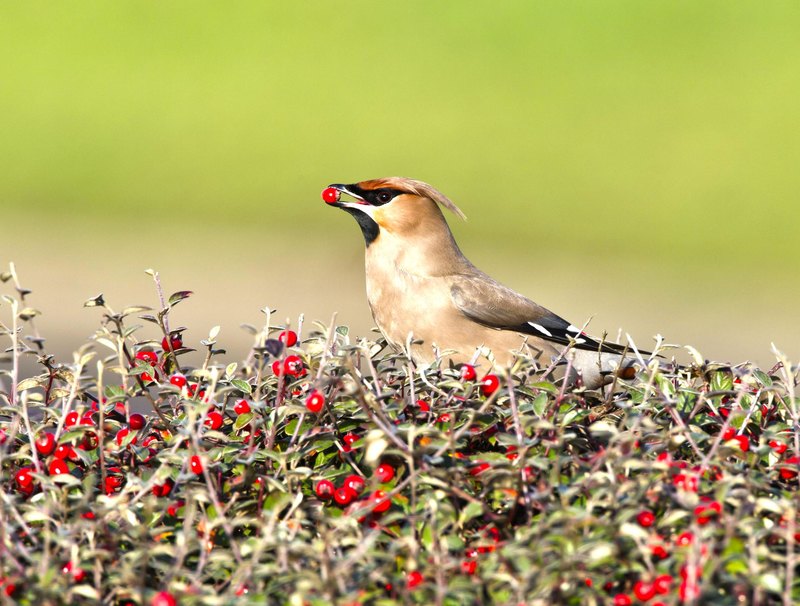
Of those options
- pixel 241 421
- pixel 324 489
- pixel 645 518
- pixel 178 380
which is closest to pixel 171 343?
pixel 178 380

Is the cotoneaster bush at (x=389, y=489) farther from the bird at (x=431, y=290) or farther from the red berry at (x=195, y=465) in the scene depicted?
the bird at (x=431, y=290)

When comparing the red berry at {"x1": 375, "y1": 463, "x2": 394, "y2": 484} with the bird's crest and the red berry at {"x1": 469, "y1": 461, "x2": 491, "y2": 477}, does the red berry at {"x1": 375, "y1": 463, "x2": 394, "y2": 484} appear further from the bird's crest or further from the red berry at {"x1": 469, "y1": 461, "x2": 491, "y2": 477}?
the bird's crest

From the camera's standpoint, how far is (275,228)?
13523mm

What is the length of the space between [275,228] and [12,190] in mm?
3220

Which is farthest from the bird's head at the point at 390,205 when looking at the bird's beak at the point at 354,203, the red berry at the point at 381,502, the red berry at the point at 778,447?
the red berry at the point at 381,502

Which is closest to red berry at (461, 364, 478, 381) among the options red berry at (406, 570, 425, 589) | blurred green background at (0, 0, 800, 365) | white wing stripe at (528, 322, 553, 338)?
red berry at (406, 570, 425, 589)

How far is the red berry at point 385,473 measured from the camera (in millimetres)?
2883

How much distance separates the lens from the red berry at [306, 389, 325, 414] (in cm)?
302

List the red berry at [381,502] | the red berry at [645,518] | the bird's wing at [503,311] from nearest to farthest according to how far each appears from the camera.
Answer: the red berry at [645,518]
the red berry at [381,502]
the bird's wing at [503,311]

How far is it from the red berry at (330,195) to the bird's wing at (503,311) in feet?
2.11

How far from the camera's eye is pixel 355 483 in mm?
2934

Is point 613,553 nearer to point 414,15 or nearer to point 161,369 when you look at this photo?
point 161,369

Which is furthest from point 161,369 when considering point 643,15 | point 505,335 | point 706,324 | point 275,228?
point 643,15

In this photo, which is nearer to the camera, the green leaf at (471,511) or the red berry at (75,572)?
the red berry at (75,572)
